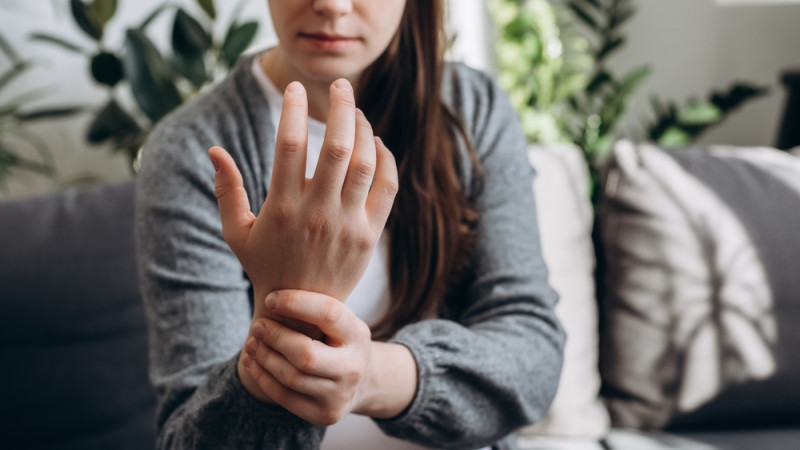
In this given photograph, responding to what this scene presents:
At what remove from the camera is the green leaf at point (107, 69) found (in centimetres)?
119

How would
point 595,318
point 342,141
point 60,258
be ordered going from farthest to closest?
point 595,318 < point 60,258 < point 342,141

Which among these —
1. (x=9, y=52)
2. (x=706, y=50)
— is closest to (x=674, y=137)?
(x=706, y=50)

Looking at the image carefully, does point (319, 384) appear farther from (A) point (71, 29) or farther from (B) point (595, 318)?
(A) point (71, 29)

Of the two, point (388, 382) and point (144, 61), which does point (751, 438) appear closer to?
point (388, 382)

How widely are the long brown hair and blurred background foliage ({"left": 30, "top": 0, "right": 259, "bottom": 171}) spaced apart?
669 millimetres

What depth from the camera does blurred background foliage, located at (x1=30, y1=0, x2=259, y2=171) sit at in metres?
1.14

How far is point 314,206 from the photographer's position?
13.5 inches

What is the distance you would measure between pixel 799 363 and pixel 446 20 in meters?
0.77

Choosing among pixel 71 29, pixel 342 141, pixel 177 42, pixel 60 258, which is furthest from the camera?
pixel 71 29

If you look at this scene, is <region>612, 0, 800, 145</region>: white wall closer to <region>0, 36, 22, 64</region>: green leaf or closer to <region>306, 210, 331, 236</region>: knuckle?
<region>0, 36, 22, 64</region>: green leaf

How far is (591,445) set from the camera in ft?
3.14

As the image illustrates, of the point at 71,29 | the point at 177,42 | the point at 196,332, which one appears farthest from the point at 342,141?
the point at 71,29

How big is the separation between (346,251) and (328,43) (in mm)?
241

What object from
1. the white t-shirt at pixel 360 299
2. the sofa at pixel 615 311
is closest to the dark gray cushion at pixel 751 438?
the sofa at pixel 615 311
